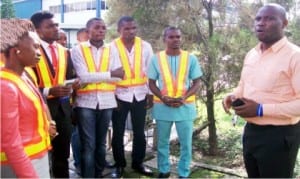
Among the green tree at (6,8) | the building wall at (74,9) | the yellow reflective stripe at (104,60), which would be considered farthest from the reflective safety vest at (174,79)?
the green tree at (6,8)

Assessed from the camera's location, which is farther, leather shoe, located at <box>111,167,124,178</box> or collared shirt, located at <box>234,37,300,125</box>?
leather shoe, located at <box>111,167,124,178</box>

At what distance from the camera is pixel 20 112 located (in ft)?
6.61

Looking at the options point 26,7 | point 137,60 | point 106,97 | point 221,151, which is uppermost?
point 26,7

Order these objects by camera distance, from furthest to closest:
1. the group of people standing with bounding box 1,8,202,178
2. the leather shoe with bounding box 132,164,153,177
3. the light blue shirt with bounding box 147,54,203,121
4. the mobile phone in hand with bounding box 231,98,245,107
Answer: the leather shoe with bounding box 132,164,153,177 → the light blue shirt with bounding box 147,54,203,121 → the group of people standing with bounding box 1,8,202,178 → the mobile phone in hand with bounding box 231,98,245,107

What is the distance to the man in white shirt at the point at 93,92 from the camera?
3818 millimetres

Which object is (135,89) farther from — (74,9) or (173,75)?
(74,9)

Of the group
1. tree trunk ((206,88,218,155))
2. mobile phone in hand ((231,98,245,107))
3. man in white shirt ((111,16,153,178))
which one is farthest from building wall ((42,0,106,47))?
mobile phone in hand ((231,98,245,107))

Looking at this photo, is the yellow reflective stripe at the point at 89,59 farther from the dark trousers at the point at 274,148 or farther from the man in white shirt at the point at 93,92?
the dark trousers at the point at 274,148

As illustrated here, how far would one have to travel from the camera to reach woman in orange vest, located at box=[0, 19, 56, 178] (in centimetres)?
188

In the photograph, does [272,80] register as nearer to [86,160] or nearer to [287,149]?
[287,149]

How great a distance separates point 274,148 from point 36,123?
1.61m

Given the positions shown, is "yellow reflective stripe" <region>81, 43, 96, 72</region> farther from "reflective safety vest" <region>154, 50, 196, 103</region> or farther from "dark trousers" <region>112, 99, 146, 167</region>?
"reflective safety vest" <region>154, 50, 196, 103</region>

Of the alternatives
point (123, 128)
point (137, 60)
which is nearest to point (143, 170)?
point (123, 128)

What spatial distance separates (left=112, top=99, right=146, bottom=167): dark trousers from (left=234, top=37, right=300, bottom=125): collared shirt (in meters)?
1.84
